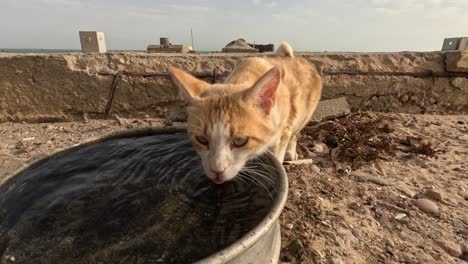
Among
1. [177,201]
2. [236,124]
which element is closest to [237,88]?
[236,124]

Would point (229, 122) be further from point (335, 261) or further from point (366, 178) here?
point (366, 178)

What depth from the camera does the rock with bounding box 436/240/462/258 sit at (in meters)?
1.89

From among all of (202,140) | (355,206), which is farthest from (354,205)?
(202,140)

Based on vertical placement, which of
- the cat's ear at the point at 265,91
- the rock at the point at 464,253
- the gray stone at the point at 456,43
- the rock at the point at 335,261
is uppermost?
the gray stone at the point at 456,43

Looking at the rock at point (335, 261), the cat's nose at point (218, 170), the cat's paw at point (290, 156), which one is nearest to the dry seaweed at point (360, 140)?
the cat's paw at point (290, 156)

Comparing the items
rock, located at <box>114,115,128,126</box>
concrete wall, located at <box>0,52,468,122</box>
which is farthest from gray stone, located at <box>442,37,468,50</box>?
rock, located at <box>114,115,128,126</box>

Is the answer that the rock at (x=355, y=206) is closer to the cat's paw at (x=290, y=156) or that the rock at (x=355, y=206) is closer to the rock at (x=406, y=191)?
the rock at (x=406, y=191)

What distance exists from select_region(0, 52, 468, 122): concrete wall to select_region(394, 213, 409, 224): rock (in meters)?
2.39

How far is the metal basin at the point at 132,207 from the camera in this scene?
1.62m

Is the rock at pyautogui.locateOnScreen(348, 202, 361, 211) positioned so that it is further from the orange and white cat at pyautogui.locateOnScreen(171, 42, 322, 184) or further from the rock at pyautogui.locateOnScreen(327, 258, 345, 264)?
the orange and white cat at pyautogui.locateOnScreen(171, 42, 322, 184)

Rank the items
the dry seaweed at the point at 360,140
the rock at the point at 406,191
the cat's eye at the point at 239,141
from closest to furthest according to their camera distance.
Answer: the cat's eye at the point at 239,141 → the rock at the point at 406,191 → the dry seaweed at the point at 360,140

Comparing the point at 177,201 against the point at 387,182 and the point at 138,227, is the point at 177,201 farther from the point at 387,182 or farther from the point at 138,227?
the point at 387,182

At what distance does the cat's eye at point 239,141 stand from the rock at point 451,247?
146 cm

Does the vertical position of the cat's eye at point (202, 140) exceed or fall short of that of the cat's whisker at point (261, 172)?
it exceeds it
